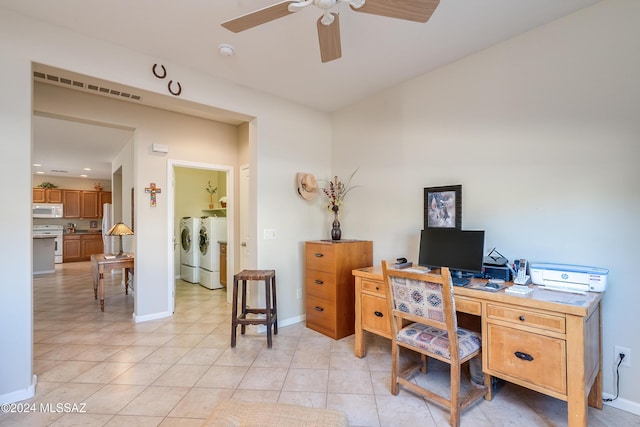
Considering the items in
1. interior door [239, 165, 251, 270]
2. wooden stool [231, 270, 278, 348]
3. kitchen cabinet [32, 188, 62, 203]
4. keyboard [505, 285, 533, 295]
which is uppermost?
kitchen cabinet [32, 188, 62, 203]

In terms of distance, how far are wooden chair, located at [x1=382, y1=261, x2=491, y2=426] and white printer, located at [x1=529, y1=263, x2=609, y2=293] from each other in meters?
0.59

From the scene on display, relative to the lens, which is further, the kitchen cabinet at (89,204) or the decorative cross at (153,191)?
the kitchen cabinet at (89,204)

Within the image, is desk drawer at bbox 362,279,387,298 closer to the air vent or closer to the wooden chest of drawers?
the wooden chest of drawers

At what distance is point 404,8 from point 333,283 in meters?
2.39

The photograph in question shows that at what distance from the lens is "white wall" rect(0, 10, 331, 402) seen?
2.03 m

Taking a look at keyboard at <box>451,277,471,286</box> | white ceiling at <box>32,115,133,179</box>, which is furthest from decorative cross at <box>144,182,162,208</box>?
keyboard at <box>451,277,471,286</box>

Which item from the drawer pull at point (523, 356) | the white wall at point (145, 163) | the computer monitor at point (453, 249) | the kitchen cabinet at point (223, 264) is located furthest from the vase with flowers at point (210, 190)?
the drawer pull at point (523, 356)

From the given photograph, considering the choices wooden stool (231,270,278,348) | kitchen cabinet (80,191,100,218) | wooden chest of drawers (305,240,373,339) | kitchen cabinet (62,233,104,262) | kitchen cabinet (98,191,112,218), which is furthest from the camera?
kitchen cabinet (98,191,112,218)

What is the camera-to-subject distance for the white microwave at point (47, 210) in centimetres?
838

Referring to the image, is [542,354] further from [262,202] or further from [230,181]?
[230,181]

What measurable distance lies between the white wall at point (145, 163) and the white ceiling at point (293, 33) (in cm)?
15

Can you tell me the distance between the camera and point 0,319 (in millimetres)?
1984

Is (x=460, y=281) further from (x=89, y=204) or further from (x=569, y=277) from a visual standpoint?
(x=89, y=204)

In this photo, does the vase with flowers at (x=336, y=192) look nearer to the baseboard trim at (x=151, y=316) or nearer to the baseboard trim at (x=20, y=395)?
the baseboard trim at (x=151, y=316)
